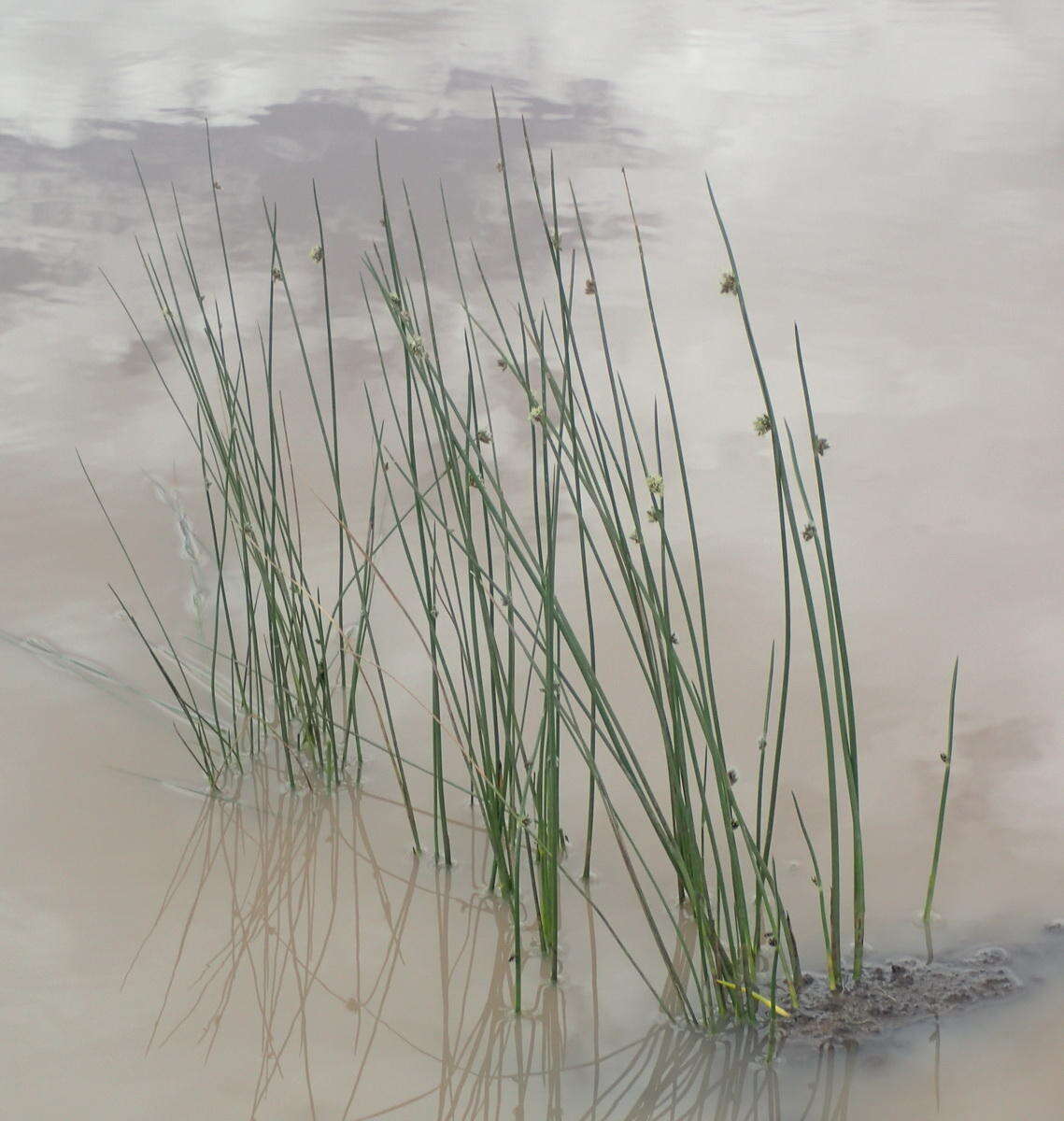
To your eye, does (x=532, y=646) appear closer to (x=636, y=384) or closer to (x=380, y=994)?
(x=380, y=994)

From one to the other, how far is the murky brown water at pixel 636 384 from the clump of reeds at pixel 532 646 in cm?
7

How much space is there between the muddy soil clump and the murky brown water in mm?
23

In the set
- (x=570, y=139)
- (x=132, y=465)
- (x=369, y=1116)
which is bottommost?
(x=369, y=1116)

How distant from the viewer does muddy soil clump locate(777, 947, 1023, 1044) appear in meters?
1.25

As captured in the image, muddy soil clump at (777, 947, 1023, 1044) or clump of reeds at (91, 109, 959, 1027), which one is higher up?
clump of reeds at (91, 109, 959, 1027)

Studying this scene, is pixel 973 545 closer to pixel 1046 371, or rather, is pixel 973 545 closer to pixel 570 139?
pixel 1046 371

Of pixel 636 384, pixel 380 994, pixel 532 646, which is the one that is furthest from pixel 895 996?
pixel 636 384

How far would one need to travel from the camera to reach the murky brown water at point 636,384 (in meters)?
1.26

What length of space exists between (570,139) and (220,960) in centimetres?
283

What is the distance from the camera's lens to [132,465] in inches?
92.7

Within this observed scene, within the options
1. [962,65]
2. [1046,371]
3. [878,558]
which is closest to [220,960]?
[878,558]

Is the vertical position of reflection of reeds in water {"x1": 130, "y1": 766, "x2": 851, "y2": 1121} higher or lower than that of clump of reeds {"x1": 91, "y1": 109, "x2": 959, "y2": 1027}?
lower

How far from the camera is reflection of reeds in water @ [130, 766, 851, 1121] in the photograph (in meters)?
1.21

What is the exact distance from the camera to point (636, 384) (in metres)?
2.59
